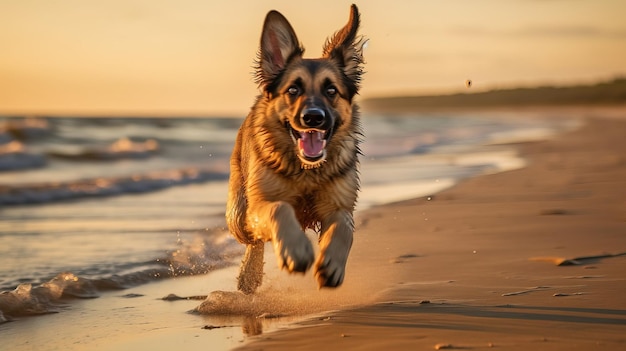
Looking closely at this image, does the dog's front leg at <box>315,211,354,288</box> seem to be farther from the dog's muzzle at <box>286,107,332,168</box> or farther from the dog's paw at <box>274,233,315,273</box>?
the dog's muzzle at <box>286,107,332,168</box>

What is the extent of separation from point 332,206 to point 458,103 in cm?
8927

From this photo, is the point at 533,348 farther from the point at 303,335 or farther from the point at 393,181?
the point at 393,181

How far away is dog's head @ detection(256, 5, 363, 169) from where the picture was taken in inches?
214

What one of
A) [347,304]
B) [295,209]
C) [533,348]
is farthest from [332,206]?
[533,348]

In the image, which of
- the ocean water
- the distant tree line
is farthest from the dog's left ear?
the distant tree line

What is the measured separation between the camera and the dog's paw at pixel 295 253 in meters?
4.73

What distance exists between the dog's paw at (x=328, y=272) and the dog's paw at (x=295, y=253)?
6 cm

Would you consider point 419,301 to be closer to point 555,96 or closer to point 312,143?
point 312,143

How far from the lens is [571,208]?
29.9ft

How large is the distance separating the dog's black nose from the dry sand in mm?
1201

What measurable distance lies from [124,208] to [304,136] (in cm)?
657

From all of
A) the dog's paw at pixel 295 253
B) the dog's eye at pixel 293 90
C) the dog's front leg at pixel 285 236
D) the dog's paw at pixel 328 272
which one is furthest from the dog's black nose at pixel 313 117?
the dog's paw at pixel 328 272

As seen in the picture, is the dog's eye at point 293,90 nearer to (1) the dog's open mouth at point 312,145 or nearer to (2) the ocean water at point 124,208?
(1) the dog's open mouth at point 312,145

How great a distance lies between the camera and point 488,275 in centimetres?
625
